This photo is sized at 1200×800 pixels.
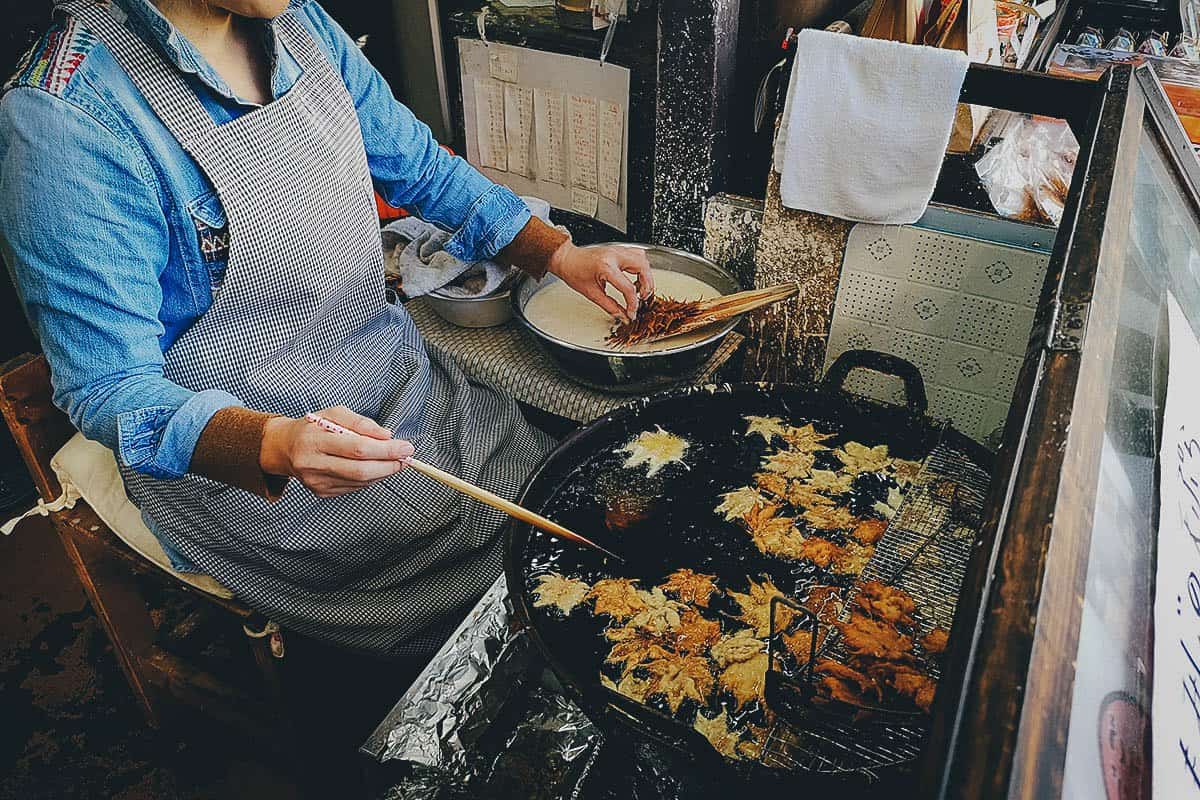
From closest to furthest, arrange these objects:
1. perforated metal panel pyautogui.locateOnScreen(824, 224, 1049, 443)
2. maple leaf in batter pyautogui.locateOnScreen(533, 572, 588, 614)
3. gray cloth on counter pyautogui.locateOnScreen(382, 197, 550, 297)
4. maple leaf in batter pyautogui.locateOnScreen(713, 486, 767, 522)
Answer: maple leaf in batter pyautogui.locateOnScreen(533, 572, 588, 614) < maple leaf in batter pyautogui.locateOnScreen(713, 486, 767, 522) < perforated metal panel pyautogui.locateOnScreen(824, 224, 1049, 443) < gray cloth on counter pyautogui.locateOnScreen(382, 197, 550, 297)

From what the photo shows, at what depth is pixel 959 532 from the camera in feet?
5.92

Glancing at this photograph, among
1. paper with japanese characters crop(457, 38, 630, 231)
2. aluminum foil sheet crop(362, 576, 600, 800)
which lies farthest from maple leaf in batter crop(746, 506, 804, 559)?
paper with japanese characters crop(457, 38, 630, 231)

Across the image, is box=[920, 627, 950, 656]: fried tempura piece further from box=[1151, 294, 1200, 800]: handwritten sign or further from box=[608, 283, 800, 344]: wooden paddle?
box=[608, 283, 800, 344]: wooden paddle

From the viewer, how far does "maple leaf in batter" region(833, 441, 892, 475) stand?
7.06 feet

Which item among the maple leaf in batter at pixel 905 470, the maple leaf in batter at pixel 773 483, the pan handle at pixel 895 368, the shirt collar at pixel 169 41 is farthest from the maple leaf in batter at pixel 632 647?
the shirt collar at pixel 169 41

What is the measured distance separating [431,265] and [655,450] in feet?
3.52

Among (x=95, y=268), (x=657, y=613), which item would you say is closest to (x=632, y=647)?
(x=657, y=613)

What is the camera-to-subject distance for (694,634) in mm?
1785

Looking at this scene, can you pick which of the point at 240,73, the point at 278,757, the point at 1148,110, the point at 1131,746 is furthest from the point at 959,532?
the point at 278,757

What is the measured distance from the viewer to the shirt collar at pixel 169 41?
1.73 metres

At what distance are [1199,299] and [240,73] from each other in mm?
2066

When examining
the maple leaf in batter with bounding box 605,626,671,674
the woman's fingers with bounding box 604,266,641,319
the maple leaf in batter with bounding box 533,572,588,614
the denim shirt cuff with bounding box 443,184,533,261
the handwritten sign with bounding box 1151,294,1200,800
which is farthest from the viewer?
the denim shirt cuff with bounding box 443,184,533,261

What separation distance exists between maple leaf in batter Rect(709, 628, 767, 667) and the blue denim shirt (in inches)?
46.7

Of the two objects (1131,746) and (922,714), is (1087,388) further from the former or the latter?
(922,714)
